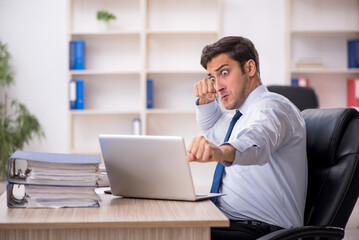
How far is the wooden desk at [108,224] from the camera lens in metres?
1.23

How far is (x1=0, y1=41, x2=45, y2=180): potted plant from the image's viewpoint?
4742 mm

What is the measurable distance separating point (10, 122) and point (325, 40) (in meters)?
3.30

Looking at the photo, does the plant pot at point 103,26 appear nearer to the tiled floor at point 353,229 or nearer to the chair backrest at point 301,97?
the chair backrest at point 301,97

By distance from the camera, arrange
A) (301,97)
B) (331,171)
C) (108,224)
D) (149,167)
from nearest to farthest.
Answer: (108,224)
(149,167)
(331,171)
(301,97)

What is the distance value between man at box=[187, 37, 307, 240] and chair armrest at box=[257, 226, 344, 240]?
20cm

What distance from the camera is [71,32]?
4.93 meters

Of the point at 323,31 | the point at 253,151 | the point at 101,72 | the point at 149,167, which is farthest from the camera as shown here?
the point at 323,31

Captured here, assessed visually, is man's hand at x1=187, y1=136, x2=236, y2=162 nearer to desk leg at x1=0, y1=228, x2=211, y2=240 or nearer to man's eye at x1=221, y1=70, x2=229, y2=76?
desk leg at x1=0, y1=228, x2=211, y2=240

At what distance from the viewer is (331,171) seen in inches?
66.4

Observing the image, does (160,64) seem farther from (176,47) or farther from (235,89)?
(235,89)

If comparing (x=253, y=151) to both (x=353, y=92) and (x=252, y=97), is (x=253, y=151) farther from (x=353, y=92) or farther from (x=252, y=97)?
(x=353, y=92)

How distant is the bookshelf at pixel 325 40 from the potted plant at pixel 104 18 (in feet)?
6.06

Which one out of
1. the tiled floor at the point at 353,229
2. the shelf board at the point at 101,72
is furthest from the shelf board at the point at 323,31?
the tiled floor at the point at 353,229

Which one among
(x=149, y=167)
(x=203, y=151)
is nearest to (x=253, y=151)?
(x=203, y=151)
